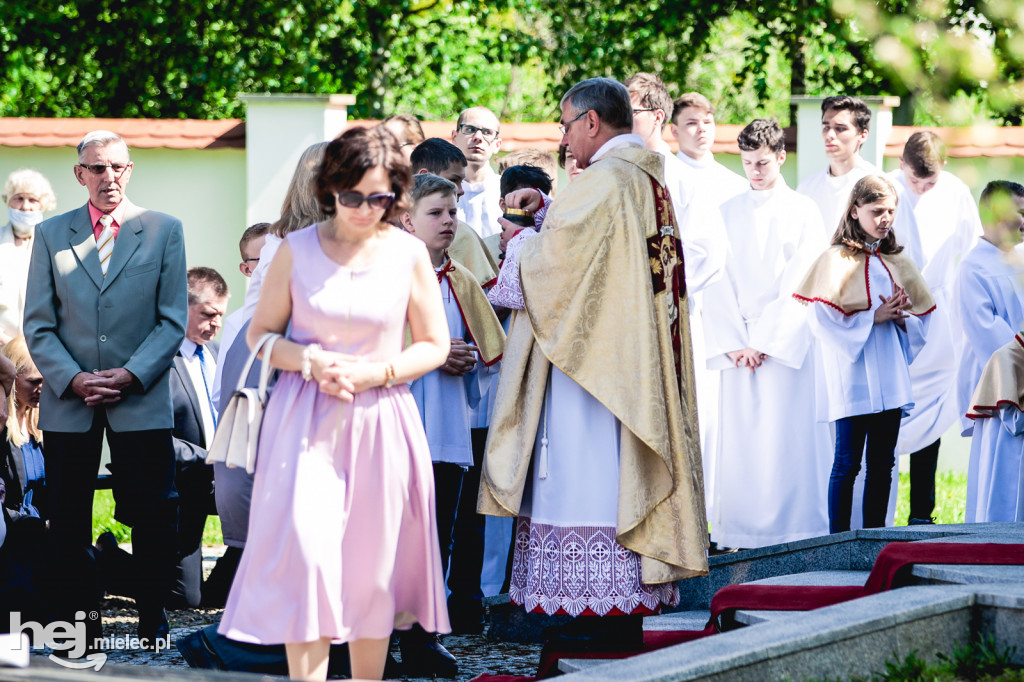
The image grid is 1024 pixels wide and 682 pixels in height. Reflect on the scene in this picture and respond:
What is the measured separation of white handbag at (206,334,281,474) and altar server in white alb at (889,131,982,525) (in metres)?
5.47

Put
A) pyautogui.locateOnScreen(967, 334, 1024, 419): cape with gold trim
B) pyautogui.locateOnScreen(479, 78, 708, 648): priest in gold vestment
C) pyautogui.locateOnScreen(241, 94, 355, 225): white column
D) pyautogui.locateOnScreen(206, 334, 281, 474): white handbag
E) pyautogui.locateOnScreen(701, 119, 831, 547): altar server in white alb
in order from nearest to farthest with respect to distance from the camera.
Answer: pyautogui.locateOnScreen(206, 334, 281, 474): white handbag → pyautogui.locateOnScreen(479, 78, 708, 648): priest in gold vestment → pyautogui.locateOnScreen(967, 334, 1024, 419): cape with gold trim → pyautogui.locateOnScreen(701, 119, 831, 547): altar server in white alb → pyautogui.locateOnScreen(241, 94, 355, 225): white column

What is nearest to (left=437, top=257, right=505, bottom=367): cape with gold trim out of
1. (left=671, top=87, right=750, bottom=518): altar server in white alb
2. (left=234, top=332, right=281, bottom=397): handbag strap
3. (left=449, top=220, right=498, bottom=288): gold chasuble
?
(left=449, top=220, right=498, bottom=288): gold chasuble

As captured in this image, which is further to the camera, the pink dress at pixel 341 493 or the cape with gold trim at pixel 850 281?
the cape with gold trim at pixel 850 281

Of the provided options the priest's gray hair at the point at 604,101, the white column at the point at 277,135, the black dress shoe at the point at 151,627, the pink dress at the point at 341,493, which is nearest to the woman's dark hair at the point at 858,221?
the priest's gray hair at the point at 604,101

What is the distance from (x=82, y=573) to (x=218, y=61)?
48.0 ft

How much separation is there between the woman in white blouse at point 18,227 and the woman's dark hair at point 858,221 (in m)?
4.75

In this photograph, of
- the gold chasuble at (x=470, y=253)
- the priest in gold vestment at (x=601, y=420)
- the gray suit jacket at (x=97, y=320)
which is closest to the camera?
the priest in gold vestment at (x=601, y=420)

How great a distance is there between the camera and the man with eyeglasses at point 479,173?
24.1ft

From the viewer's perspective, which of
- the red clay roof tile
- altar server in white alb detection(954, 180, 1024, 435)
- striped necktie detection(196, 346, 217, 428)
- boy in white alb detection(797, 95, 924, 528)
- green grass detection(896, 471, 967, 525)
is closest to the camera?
striped necktie detection(196, 346, 217, 428)

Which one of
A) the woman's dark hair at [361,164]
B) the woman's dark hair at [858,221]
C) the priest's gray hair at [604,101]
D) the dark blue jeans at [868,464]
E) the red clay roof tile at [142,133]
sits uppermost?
the red clay roof tile at [142,133]

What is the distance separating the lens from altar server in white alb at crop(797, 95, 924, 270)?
8.18m

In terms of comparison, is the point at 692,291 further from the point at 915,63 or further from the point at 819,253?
the point at 915,63

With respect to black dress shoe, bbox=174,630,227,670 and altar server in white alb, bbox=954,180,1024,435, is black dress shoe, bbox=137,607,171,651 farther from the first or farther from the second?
altar server in white alb, bbox=954,180,1024,435

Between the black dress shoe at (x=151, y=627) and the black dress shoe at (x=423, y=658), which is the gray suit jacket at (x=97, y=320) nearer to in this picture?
the black dress shoe at (x=151, y=627)
